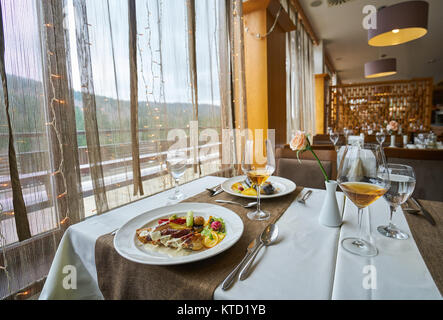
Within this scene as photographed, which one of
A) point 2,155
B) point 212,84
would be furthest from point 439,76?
point 2,155

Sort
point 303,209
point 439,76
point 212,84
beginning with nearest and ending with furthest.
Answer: point 303,209
point 212,84
point 439,76

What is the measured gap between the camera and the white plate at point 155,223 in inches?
16.5

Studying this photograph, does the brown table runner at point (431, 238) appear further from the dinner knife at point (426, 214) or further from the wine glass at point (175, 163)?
the wine glass at point (175, 163)

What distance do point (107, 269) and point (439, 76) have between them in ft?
51.7

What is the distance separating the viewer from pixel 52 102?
1.03 m

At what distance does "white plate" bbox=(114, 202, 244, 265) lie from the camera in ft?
1.37

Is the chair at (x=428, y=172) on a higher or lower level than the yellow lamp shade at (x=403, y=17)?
lower

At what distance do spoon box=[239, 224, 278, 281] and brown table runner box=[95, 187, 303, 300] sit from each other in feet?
0.09

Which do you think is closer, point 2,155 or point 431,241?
point 431,241

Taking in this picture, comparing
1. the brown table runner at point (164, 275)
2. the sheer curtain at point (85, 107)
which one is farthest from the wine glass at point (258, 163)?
the sheer curtain at point (85, 107)

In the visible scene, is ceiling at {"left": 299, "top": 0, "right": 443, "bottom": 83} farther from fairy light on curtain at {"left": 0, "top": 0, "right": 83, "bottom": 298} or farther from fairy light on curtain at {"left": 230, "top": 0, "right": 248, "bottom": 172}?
fairy light on curtain at {"left": 0, "top": 0, "right": 83, "bottom": 298}

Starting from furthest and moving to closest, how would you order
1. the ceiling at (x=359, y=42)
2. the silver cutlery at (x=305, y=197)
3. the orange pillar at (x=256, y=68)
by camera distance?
the ceiling at (x=359, y=42) → the orange pillar at (x=256, y=68) → the silver cutlery at (x=305, y=197)

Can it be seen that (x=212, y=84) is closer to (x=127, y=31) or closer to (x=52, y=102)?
(x=127, y=31)

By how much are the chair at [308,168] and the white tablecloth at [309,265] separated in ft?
1.64
